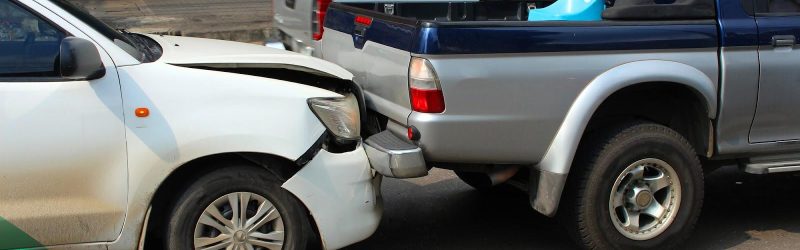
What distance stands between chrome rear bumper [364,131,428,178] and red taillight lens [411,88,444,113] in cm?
20

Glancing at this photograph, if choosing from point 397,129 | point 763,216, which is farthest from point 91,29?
point 763,216

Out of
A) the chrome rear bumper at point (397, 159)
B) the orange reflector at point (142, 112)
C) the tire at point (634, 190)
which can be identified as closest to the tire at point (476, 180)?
the tire at point (634, 190)

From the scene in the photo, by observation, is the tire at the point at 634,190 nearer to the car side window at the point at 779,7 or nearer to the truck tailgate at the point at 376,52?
the car side window at the point at 779,7

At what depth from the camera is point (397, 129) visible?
15.0 ft

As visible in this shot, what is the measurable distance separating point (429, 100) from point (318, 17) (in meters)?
2.78

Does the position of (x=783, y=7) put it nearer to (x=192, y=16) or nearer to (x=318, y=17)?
(x=318, y=17)

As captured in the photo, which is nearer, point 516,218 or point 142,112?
point 142,112

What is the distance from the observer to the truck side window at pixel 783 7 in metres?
4.87

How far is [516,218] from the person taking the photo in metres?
5.71

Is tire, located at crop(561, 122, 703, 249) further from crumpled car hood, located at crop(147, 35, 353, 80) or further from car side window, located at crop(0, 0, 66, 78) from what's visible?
car side window, located at crop(0, 0, 66, 78)

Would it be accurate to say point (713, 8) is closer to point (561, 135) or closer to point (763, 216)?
point (561, 135)

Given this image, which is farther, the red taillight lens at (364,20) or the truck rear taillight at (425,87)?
the red taillight lens at (364,20)

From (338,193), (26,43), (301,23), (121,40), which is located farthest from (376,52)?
(301,23)

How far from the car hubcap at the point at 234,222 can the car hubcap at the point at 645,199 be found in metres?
1.81
